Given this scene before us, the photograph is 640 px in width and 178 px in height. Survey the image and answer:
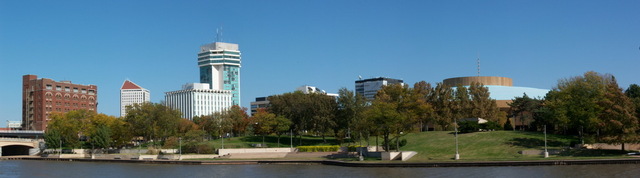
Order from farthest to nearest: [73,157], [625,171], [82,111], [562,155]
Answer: [82,111] → [73,157] → [562,155] → [625,171]

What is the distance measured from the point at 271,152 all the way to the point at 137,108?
3109cm

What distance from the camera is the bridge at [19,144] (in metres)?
130

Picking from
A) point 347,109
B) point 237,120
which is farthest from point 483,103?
point 237,120

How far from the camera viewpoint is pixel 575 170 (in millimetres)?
51781

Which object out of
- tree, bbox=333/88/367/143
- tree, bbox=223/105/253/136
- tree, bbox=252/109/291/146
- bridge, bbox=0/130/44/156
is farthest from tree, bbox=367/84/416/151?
bridge, bbox=0/130/44/156

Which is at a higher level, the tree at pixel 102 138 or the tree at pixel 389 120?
the tree at pixel 389 120

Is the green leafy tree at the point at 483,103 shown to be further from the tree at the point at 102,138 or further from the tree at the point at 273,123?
the tree at the point at 102,138

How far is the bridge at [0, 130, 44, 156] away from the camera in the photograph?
427 ft

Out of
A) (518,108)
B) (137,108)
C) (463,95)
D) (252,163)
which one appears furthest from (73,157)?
(518,108)

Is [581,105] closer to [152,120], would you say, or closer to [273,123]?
→ [273,123]

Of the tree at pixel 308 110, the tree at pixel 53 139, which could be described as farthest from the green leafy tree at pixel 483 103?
the tree at pixel 53 139

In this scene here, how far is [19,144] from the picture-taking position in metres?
131

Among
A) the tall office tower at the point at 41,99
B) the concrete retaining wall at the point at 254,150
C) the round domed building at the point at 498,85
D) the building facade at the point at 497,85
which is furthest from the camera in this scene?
the tall office tower at the point at 41,99

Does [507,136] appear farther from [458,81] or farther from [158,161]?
[458,81]
